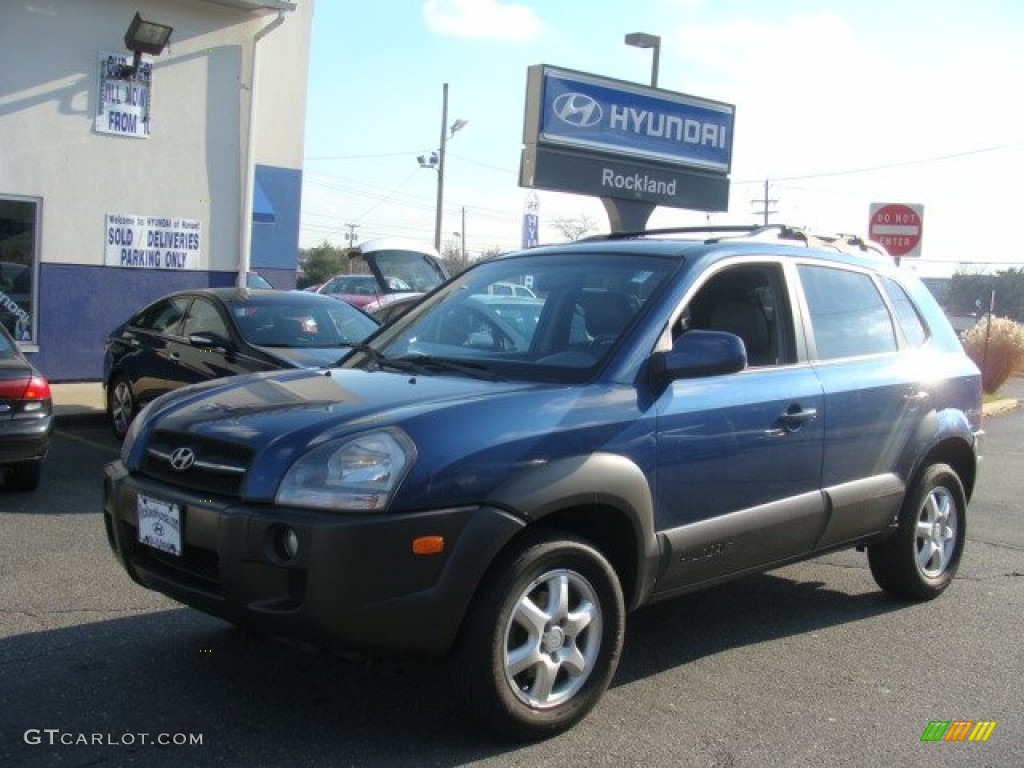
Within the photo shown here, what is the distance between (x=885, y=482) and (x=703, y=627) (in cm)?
114

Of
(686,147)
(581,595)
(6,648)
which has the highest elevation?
(686,147)

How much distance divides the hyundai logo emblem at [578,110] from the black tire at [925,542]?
9.93 m

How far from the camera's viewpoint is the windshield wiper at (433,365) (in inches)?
171

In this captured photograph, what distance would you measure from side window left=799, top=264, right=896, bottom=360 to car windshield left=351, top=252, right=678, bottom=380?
974 millimetres

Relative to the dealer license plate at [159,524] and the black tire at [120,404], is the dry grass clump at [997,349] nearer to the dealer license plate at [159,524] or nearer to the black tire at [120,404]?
the black tire at [120,404]

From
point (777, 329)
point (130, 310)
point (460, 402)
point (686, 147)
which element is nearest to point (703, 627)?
point (777, 329)

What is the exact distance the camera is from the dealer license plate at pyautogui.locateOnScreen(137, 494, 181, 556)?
3729mm

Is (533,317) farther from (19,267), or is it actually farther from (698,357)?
(19,267)

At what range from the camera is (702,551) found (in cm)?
437

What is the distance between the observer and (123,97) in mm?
13586

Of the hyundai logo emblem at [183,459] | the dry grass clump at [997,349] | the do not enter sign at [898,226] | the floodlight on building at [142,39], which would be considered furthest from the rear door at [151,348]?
the dry grass clump at [997,349]

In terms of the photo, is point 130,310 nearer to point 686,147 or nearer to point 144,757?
point 686,147

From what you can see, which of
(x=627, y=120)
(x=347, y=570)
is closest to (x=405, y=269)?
(x=627, y=120)

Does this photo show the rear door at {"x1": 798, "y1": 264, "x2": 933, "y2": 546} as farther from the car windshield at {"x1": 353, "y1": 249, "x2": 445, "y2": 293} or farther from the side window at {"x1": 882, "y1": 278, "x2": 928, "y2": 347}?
the car windshield at {"x1": 353, "y1": 249, "x2": 445, "y2": 293}
